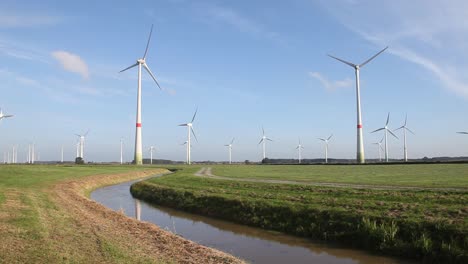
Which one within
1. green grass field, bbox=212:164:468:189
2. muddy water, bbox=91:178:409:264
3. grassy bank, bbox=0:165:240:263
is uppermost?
green grass field, bbox=212:164:468:189

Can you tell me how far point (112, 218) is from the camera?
918 inches

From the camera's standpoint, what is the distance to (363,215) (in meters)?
20.2

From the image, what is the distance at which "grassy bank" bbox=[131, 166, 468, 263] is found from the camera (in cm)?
1648

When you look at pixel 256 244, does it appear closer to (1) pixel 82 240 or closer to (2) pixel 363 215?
(2) pixel 363 215

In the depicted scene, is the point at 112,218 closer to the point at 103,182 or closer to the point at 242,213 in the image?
the point at 242,213

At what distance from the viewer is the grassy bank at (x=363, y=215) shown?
16484 mm

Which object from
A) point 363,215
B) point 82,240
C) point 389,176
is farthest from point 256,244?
point 389,176

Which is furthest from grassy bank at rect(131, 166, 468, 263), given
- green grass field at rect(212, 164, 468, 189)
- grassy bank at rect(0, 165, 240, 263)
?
grassy bank at rect(0, 165, 240, 263)

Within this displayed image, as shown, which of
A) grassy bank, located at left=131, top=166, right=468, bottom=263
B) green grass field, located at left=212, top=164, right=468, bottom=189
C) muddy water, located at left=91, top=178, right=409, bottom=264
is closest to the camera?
grassy bank, located at left=131, top=166, right=468, bottom=263

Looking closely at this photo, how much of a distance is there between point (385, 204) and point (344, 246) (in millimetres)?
4759

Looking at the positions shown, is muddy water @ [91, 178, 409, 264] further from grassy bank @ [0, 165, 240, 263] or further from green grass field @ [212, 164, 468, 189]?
green grass field @ [212, 164, 468, 189]

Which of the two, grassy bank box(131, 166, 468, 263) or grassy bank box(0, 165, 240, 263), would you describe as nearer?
grassy bank box(0, 165, 240, 263)

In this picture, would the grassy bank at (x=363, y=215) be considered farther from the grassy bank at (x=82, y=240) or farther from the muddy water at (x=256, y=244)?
the grassy bank at (x=82, y=240)

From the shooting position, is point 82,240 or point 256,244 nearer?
point 82,240
